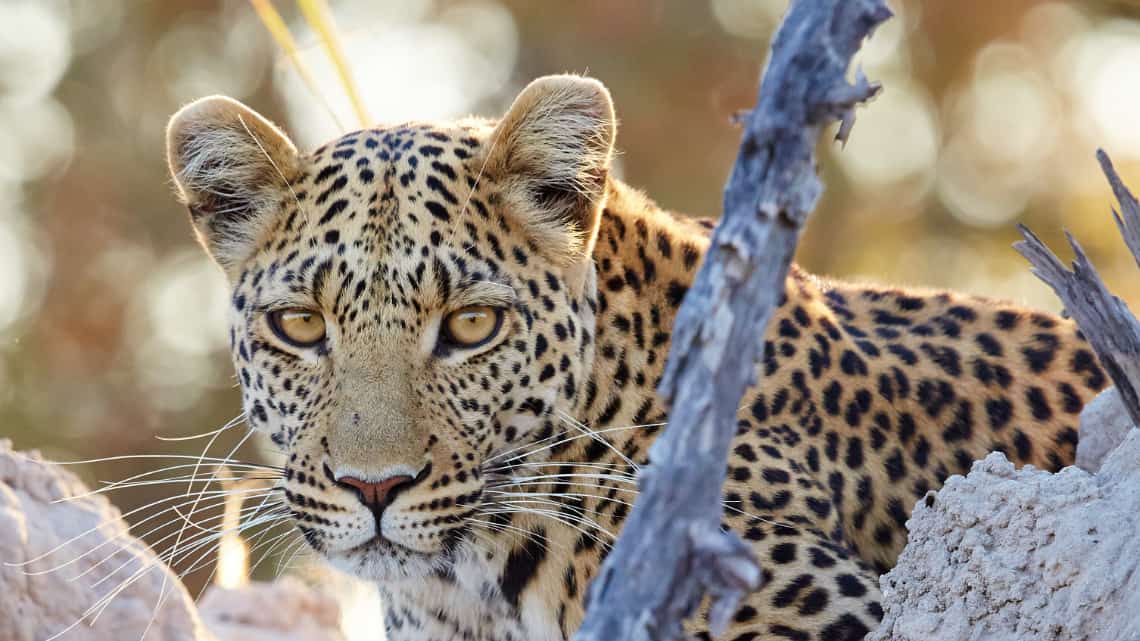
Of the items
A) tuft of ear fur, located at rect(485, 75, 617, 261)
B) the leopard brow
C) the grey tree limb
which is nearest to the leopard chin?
the leopard brow

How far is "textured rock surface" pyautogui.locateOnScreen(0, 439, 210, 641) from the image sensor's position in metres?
5.30

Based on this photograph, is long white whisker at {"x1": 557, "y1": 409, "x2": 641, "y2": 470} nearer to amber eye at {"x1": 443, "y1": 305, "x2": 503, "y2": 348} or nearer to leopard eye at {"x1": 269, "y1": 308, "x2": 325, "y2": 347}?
amber eye at {"x1": 443, "y1": 305, "x2": 503, "y2": 348}

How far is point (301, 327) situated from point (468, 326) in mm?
614

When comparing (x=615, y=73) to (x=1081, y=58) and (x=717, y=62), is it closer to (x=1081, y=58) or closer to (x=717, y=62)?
(x=717, y=62)

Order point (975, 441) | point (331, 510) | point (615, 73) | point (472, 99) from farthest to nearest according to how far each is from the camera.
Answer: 1. point (615, 73)
2. point (472, 99)
3. point (975, 441)
4. point (331, 510)

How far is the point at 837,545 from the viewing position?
19.0ft

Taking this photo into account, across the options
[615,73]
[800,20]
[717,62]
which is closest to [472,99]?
[615,73]

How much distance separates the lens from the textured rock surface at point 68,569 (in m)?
5.30

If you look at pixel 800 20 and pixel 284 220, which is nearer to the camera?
pixel 800 20

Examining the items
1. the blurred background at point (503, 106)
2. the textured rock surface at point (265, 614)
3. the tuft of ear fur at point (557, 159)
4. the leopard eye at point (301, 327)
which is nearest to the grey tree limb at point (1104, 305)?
the tuft of ear fur at point (557, 159)

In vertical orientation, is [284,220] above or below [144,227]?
below

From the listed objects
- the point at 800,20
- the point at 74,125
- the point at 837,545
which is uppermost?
the point at 74,125

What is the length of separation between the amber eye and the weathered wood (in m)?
2.53

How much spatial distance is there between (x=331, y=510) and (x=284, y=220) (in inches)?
46.2
